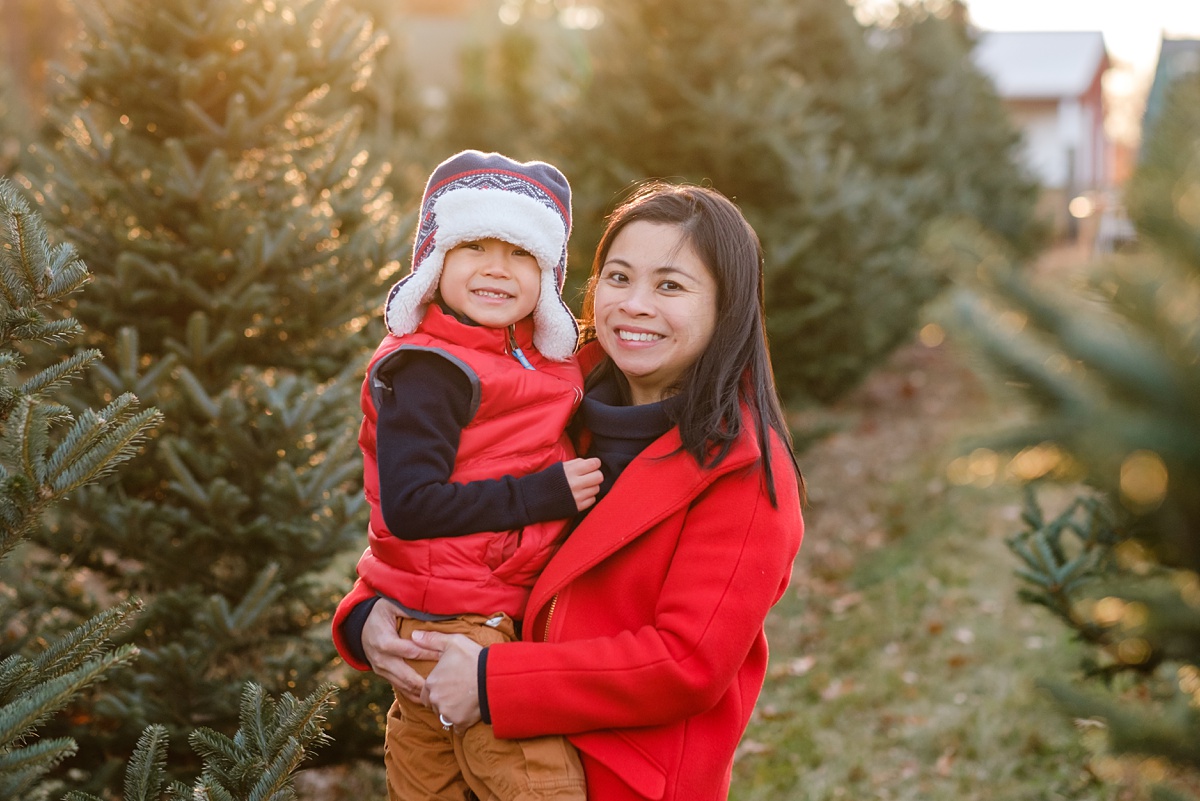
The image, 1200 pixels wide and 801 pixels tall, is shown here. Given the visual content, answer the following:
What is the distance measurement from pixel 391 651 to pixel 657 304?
3.35 ft

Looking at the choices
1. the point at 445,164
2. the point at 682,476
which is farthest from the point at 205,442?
the point at 682,476

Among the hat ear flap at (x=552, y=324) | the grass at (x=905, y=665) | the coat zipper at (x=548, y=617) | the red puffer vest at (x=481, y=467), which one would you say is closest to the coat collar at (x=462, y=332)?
the red puffer vest at (x=481, y=467)

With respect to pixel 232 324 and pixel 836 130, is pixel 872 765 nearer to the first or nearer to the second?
pixel 232 324

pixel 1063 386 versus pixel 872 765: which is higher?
pixel 1063 386

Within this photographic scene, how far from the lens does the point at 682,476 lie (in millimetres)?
2125

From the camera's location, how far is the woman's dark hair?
2230mm

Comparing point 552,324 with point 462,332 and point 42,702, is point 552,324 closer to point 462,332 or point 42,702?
point 462,332

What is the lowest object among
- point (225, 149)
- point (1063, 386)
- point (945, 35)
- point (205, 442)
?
point (205, 442)

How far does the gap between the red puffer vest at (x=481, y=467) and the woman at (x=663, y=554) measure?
3.4 inches

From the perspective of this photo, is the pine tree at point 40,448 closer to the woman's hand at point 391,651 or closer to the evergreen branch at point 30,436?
the evergreen branch at point 30,436

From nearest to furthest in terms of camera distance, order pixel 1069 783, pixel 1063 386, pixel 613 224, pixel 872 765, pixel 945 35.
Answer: pixel 1063 386, pixel 613 224, pixel 1069 783, pixel 872 765, pixel 945 35

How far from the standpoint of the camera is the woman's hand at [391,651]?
2.17 m

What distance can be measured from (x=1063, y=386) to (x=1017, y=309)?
10cm

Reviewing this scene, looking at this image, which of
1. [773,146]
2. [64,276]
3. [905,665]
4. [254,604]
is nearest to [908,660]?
[905,665]
